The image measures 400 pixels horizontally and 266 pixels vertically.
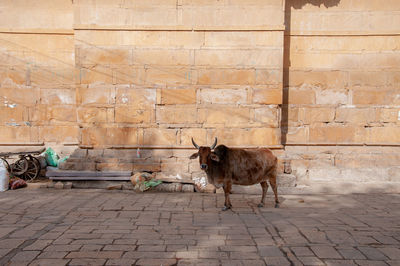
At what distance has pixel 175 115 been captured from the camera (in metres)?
7.19

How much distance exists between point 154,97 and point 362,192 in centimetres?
575

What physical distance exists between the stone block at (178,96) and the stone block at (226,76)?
39 cm

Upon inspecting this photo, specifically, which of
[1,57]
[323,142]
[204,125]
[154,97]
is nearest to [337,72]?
[323,142]

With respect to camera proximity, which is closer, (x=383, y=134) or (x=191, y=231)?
(x=191, y=231)

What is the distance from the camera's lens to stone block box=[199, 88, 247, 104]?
717cm

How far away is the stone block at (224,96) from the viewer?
717 cm

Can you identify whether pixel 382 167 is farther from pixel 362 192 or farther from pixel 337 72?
pixel 337 72

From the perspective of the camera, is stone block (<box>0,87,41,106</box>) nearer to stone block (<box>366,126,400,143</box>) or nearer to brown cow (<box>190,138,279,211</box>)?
brown cow (<box>190,138,279,211</box>)

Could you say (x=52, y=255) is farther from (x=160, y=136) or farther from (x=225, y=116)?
(x=225, y=116)

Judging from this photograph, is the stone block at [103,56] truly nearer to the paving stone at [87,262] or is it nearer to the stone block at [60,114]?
the stone block at [60,114]

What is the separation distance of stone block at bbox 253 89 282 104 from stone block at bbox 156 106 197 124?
5.39ft

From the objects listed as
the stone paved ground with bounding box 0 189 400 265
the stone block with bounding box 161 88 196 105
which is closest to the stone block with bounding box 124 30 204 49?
the stone block with bounding box 161 88 196 105

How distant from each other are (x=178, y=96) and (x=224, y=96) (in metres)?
1.19

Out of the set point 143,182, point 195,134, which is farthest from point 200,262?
point 195,134
